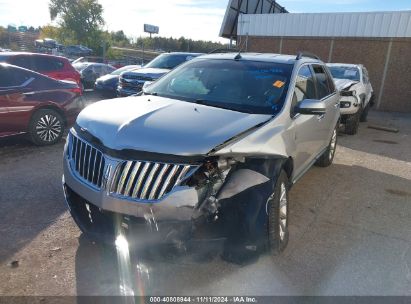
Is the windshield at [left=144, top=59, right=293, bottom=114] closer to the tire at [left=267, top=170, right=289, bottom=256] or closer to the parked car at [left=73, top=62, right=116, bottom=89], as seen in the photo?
the tire at [left=267, top=170, right=289, bottom=256]

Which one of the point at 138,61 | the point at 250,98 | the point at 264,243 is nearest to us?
the point at 264,243

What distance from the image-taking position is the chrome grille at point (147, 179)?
2.43 meters

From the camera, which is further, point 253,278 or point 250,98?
point 250,98

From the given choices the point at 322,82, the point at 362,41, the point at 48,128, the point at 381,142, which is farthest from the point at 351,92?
the point at 362,41

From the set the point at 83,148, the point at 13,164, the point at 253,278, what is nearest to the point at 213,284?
the point at 253,278

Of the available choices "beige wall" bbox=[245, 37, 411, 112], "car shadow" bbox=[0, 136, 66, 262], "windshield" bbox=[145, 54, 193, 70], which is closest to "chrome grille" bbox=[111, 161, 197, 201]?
"car shadow" bbox=[0, 136, 66, 262]

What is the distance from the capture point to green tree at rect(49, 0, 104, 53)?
5378 centimetres

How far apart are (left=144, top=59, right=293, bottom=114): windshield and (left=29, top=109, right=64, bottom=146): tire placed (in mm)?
3223

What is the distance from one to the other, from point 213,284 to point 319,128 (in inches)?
108

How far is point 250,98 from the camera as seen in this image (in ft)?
11.9

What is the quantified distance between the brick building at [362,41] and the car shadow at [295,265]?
1391 centimetres

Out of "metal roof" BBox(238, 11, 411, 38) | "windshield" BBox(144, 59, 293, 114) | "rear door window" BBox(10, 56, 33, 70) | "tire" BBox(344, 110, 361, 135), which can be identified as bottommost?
"tire" BBox(344, 110, 361, 135)

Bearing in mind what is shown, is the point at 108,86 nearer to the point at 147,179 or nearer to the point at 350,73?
the point at 350,73

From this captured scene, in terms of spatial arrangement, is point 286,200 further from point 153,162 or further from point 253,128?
point 153,162
